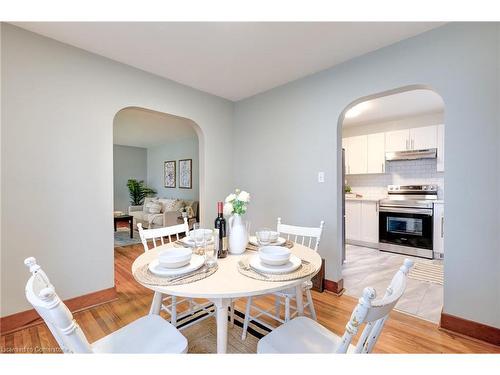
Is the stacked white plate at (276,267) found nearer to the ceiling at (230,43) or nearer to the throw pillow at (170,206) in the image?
the ceiling at (230,43)

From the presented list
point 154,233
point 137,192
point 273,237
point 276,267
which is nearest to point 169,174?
point 137,192

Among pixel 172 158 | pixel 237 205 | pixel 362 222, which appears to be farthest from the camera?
pixel 172 158

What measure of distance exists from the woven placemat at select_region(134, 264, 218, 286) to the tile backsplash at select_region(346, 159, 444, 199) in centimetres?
427

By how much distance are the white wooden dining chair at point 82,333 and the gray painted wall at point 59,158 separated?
43.8 inches

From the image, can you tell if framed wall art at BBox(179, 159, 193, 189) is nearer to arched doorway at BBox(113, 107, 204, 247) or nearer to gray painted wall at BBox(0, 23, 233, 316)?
arched doorway at BBox(113, 107, 204, 247)

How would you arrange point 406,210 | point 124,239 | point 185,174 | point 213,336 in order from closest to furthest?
Result: point 213,336
point 406,210
point 124,239
point 185,174

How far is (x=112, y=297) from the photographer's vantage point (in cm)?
229

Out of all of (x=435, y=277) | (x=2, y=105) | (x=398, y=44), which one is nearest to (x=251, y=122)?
(x=398, y=44)

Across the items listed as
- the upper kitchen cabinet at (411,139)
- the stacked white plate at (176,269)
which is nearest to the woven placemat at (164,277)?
the stacked white plate at (176,269)

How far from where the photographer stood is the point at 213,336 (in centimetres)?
172

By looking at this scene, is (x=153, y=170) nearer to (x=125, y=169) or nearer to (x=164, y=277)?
(x=125, y=169)

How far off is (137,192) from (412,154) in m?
7.18

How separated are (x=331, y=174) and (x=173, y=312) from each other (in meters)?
1.88

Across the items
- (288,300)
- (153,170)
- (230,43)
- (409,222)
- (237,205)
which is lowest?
(288,300)
